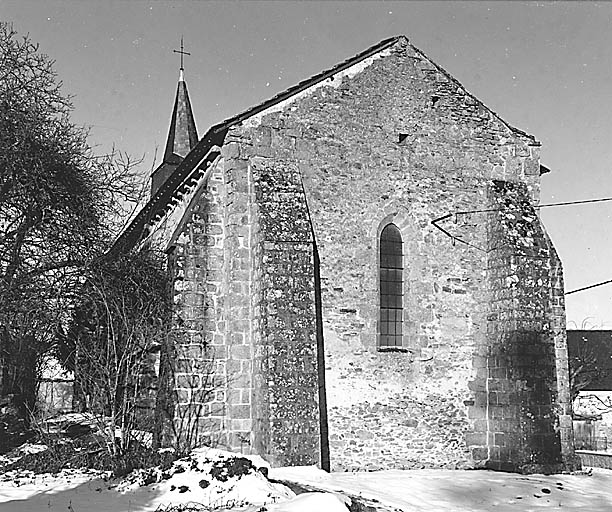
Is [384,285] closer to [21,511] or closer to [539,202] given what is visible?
[539,202]

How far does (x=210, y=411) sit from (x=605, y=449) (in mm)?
23004

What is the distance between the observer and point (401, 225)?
1673 centimetres

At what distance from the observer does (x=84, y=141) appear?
17.4 m

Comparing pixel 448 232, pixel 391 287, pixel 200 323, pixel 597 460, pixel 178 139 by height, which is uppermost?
pixel 178 139

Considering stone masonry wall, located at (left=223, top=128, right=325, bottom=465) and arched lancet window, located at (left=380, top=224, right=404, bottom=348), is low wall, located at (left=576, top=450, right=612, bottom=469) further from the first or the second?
stone masonry wall, located at (left=223, top=128, right=325, bottom=465)

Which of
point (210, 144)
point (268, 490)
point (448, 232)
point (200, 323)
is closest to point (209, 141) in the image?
point (210, 144)

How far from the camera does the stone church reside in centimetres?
1488

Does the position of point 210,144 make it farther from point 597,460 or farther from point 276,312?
point 597,460

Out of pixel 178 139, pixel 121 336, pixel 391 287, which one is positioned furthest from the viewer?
pixel 178 139

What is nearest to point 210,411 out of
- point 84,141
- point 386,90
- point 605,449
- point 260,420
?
point 260,420

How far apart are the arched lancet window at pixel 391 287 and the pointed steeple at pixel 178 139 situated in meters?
14.9

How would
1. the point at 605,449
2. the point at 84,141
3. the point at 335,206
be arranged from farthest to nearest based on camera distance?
1. the point at 605,449
2. the point at 84,141
3. the point at 335,206

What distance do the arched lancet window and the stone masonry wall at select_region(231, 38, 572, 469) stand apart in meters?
0.18

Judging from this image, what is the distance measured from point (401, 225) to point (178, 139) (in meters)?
15.9
